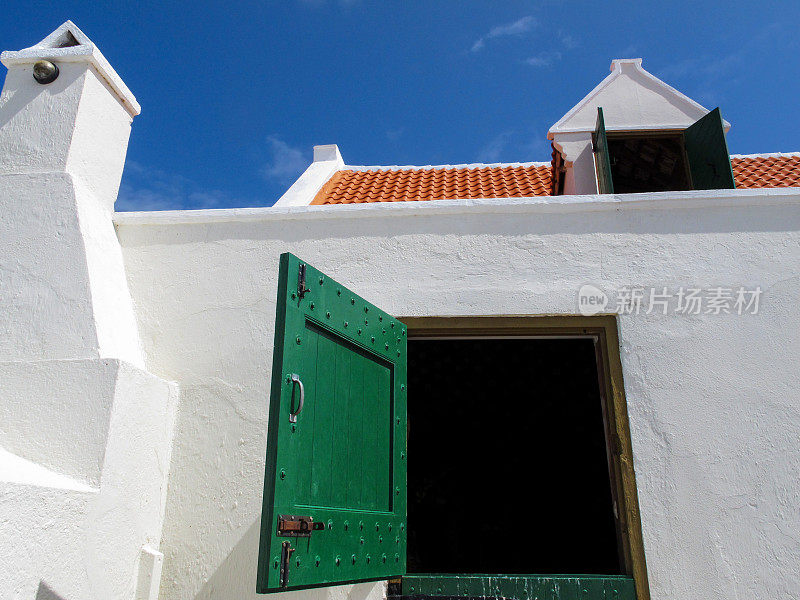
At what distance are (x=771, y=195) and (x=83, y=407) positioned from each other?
4.20 metres

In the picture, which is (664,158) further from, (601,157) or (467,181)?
(467,181)

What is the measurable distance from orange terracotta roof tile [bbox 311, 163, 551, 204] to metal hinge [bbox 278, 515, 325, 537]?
402 cm

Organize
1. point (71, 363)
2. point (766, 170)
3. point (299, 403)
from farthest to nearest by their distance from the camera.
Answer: point (766, 170) < point (71, 363) < point (299, 403)

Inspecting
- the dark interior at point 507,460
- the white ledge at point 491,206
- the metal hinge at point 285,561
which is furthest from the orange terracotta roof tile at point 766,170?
the metal hinge at point 285,561

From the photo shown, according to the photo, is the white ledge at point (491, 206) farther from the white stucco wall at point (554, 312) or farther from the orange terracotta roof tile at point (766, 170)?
the orange terracotta roof tile at point (766, 170)

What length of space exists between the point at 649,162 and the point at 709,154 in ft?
2.83

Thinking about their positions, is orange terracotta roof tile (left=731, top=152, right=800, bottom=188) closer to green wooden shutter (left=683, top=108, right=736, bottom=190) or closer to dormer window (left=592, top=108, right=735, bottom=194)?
dormer window (left=592, top=108, right=735, bottom=194)

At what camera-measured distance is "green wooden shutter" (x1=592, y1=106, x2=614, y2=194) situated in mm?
5574

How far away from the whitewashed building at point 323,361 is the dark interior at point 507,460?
297 cm

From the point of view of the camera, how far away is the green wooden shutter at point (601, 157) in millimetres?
5574

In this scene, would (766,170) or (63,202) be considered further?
(766,170)

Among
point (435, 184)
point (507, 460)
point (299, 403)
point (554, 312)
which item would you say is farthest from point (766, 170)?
point (299, 403)

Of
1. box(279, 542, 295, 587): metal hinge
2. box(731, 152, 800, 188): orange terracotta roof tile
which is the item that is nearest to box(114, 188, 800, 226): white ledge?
box(279, 542, 295, 587): metal hinge

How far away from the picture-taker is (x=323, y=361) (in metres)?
3.06
